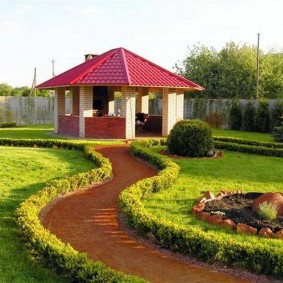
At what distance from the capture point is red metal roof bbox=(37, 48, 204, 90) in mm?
20812

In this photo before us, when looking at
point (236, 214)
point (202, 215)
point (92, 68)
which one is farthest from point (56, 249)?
point (92, 68)

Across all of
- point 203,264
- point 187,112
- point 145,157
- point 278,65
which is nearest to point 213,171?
point 145,157

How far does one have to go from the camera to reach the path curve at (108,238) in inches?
242

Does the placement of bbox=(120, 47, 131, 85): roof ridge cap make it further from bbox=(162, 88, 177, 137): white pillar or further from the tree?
the tree

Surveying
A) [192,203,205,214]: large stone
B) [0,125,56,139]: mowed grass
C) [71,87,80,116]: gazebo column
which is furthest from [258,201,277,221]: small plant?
[71,87,80,116]: gazebo column

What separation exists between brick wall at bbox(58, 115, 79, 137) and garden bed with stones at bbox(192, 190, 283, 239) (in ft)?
43.3

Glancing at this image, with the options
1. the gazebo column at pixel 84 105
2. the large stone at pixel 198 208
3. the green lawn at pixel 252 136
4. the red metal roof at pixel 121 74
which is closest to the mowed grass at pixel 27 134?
the gazebo column at pixel 84 105

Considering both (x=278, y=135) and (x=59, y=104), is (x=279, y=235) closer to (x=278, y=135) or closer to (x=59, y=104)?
(x=278, y=135)

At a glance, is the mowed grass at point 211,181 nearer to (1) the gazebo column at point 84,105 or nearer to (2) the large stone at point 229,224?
(2) the large stone at point 229,224

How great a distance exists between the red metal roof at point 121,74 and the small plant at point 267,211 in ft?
42.3

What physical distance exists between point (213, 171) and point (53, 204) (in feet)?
18.3

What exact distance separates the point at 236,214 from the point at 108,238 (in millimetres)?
2486

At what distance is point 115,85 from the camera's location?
20.3 meters

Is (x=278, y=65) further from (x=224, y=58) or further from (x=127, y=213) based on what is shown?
(x=127, y=213)
